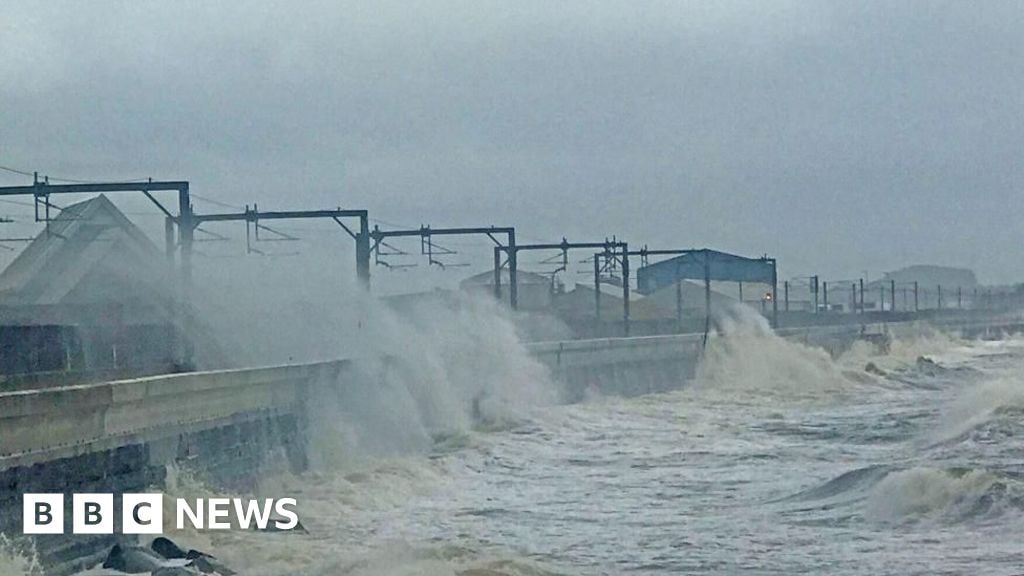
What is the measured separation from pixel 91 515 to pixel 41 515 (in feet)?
3.12

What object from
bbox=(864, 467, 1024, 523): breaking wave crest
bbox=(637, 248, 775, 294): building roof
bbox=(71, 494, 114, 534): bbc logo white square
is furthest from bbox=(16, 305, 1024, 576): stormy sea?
bbox=(637, 248, 775, 294): building roof

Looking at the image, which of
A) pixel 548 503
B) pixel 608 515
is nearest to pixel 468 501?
pixel 548 503

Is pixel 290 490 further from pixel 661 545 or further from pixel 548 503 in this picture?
pixel 661 545

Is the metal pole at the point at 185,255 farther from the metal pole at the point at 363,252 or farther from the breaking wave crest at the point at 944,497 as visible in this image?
the breaking wave crest at the point at 944,497

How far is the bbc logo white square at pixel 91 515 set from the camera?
14.5m

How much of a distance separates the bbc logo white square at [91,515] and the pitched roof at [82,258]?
25.1 metres

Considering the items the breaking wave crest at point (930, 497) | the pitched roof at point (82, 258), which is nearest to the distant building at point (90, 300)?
the pitched roof at point (82, 258)

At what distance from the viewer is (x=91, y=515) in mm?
14680

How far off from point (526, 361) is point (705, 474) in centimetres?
1761

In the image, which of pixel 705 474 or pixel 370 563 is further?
pixel 705 474

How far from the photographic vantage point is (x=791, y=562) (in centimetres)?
1471

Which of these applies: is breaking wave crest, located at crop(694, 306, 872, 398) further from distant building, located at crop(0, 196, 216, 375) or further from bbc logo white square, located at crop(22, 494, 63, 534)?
bbc logo white square, located at crop(22, 494, 63, 534)

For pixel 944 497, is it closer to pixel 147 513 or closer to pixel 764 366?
pixel 147 513

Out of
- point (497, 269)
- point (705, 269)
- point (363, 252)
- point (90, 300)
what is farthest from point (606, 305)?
point (363, 252)
